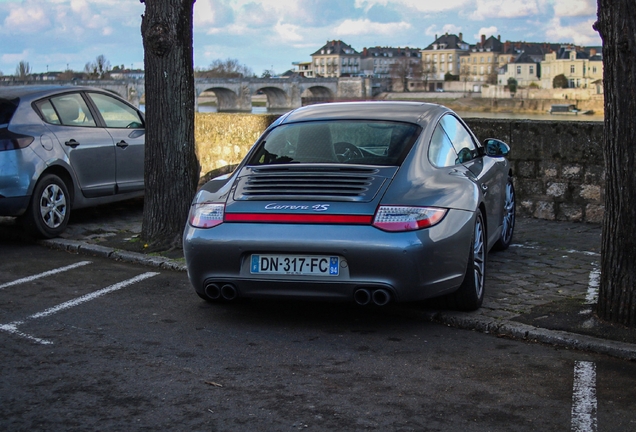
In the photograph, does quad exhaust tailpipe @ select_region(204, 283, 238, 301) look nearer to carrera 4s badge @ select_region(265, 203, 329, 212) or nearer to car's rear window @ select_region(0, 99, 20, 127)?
carrera 4s badge @ select_region(265, 203, 329, 212)

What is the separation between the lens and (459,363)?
4.71 meters

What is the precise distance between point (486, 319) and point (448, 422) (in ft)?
6.03

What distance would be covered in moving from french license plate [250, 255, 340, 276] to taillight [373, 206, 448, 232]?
34cm

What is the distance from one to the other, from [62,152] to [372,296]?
5.14 meters

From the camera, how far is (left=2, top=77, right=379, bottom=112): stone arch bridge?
10600cm

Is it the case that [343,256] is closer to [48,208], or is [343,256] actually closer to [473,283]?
[473,283]

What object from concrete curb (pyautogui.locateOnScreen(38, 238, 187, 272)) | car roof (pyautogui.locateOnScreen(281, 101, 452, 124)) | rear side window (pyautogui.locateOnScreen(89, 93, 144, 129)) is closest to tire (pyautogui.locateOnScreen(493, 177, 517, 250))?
car roof (pyautogui.locateOnScreen(281, 101, 452, 124))

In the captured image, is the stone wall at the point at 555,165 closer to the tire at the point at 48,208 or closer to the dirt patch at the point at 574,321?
the dirt patch at the point at 574,321

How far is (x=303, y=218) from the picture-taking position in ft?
16.9

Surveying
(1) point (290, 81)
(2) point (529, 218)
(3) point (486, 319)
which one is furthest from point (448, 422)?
(1) point (290, 81)

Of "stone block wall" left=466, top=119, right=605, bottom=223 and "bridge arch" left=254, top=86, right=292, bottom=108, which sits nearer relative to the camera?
"stone block wall" left=466, top=119, right=605, bottom=223

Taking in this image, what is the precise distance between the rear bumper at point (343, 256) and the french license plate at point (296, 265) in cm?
3

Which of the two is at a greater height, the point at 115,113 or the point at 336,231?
the point at 115,113

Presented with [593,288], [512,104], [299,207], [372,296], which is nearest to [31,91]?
[299,207]
